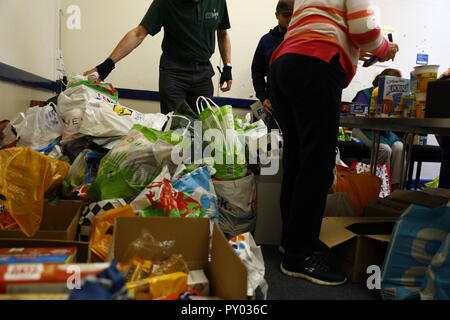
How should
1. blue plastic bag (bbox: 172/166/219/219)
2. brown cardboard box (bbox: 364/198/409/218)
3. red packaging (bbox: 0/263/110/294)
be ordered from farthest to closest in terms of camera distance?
brown cardboard box (bbox: 364/198/409/218) → blue plastic bag (bbox: 172/166/219/219) → red packaging (bbox: 0/263/110/294)

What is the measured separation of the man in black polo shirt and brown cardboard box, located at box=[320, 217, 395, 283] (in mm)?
1212

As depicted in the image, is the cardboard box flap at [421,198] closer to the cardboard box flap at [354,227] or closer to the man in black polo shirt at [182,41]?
the cardboard box flap at [354,227]

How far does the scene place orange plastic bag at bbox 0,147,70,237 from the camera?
3.50 feet

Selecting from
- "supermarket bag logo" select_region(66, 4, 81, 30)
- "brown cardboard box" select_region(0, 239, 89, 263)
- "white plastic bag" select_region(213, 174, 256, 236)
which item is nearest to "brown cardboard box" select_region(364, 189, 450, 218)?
"white plastic bag" select_region(213, 174, 256, 236)

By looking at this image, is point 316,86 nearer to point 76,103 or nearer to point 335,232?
point 335,232

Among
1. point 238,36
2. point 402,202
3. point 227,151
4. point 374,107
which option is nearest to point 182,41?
point 227,151

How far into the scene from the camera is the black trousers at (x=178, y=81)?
81.7 inches

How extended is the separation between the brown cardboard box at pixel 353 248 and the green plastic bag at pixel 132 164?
698mm

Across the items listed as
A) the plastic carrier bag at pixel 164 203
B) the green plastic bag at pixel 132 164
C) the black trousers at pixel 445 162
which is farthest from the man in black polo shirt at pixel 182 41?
the black trousers at pixel 445 162

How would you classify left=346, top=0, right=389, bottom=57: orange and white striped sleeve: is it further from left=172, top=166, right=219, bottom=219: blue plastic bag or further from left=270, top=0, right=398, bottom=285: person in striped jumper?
left=172, top=166, right=219, bottom=219: blue plastic bag

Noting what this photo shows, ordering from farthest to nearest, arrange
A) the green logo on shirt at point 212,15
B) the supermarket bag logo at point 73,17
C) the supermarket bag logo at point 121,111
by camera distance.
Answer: the supermarket bag logo at point 73,17
the green logo on shirt at point 212,15
the supermarket bag logo at point 121,111
